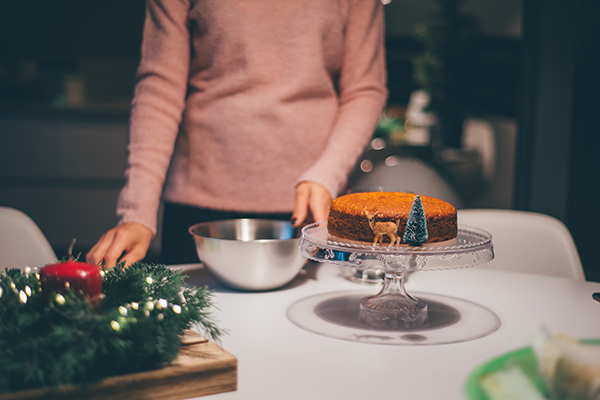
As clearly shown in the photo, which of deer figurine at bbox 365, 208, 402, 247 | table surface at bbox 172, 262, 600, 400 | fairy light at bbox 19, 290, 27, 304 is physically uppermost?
deer figurine at bbox 365, 208, 402, 247

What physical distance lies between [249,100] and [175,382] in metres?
0.85

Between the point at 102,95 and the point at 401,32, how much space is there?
3.45 meters

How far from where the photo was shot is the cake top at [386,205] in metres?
0.83

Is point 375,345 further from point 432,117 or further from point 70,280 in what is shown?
point 432,117

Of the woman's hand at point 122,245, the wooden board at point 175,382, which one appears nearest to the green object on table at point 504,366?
the wooden board at point 175,382

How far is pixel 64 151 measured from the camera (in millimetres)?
3561

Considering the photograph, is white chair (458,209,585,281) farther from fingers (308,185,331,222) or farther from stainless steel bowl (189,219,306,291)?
stainless steel bowl (189,219,306,291)

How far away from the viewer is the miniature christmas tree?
0.76 m

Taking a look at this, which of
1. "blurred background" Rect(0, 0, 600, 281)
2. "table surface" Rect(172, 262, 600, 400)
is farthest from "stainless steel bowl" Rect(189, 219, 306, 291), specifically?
"blurred background" Rect(0, 0, 600, 281)

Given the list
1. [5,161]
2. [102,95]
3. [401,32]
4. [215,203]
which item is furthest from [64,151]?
[401,32]

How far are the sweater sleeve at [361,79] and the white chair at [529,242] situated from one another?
0.36m

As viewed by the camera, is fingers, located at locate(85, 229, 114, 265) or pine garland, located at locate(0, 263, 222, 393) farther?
fingers, located at locate(85, 229, 114, 265)

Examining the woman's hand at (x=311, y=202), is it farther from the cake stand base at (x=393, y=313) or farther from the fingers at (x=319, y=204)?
the cake stand base at (x=393, y=313)

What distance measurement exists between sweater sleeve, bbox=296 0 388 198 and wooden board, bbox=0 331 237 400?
73 centimetres
